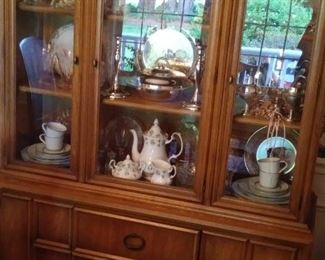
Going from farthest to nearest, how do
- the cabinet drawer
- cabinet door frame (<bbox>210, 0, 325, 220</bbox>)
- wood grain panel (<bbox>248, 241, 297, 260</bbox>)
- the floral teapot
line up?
1. the floral teapot
2. the cabinet drawer
3. wood grain panel (<bbox>248, 241, 297, 260</bbox>)
4. cabinet door frame (<bbox>210, 0, 325, 220</bbox>)

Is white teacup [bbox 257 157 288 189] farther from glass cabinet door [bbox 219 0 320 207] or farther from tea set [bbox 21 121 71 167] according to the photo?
tea set [bbox 21 121 71 167]

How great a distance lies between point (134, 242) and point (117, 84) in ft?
1.98

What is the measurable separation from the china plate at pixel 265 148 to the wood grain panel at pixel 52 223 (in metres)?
0.71

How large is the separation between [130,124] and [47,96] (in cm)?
35

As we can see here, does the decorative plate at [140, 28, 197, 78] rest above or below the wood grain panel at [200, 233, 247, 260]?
above

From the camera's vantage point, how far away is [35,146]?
72.0 inches

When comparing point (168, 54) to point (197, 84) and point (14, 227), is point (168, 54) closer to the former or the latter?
point (197, 84)

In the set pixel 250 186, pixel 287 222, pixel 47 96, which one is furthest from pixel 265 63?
pixel 47 96

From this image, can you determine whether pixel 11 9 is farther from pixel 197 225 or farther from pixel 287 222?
pixel 287 222

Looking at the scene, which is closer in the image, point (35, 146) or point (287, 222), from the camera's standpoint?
point (287, 222)

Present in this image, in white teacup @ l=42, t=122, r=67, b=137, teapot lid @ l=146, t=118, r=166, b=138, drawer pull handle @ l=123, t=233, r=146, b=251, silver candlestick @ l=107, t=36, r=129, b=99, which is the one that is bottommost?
drawer pull handle @ l=123, t=233, r=146, b=251

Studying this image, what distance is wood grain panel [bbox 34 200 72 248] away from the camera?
5.70ft

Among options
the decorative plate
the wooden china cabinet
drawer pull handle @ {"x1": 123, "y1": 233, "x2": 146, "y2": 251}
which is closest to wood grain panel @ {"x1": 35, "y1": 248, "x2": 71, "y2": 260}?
the wooden china cabinet

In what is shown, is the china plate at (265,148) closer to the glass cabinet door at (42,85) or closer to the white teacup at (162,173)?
the white teacup at (162,173)
